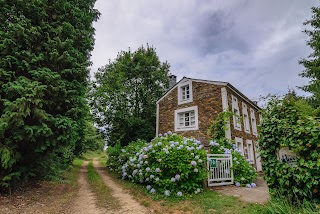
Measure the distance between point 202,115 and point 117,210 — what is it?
30.7 ft

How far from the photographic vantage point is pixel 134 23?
10578 mm

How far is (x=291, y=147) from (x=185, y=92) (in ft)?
35.7

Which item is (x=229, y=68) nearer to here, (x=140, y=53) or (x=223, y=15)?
(x=223, y=15)

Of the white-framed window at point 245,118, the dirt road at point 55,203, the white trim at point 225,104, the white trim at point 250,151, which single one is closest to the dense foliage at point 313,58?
the white-framed window at point 245,118

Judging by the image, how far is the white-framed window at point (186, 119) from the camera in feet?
43.1

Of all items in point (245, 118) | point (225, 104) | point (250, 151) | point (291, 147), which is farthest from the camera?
point (245, 118)

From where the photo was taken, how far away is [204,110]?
12.7 m

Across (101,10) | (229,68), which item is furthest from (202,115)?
(101,10)

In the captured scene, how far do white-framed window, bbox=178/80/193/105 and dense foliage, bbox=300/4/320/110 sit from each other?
7.70 metres

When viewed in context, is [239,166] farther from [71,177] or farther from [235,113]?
[71,177]

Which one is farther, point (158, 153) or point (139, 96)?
point (139, 96)

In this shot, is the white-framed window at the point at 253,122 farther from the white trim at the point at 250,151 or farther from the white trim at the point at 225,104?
the white trim at the point at 225,104

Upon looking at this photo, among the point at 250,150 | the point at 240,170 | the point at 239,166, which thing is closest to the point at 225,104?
the point at 239,166

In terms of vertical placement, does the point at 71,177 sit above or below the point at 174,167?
below
